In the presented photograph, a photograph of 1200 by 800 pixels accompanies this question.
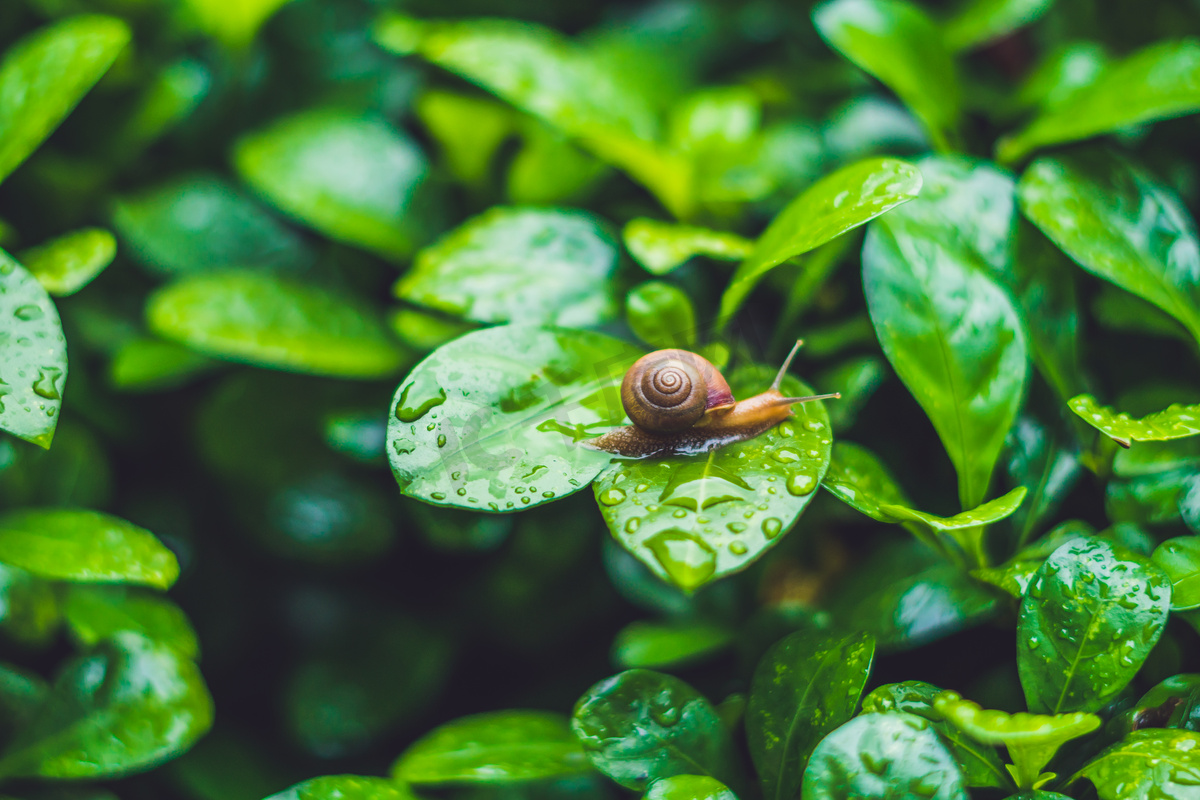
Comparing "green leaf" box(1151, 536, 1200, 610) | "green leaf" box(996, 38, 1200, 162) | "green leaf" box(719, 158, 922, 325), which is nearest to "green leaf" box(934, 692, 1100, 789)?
"green leaf" box(1151, 536, 1200, 610)

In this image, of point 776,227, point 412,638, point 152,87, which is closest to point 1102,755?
point 776,227

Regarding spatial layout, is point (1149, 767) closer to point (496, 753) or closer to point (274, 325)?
point (496, 753)

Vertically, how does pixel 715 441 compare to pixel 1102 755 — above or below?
above

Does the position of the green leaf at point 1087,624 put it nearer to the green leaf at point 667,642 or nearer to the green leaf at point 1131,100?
the green leaf at point 667,642

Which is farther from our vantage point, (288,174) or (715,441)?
(288,174)

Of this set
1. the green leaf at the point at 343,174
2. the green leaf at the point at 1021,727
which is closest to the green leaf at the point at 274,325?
the green leaf at the point at 343,174

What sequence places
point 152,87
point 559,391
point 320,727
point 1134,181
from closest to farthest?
point 559,391 → point 1134,181 → point 320,727 → point 152,87

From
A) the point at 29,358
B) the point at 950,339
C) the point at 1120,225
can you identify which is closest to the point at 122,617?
the point at 29,358

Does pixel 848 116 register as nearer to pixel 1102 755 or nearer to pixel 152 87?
pixel 1102 755
